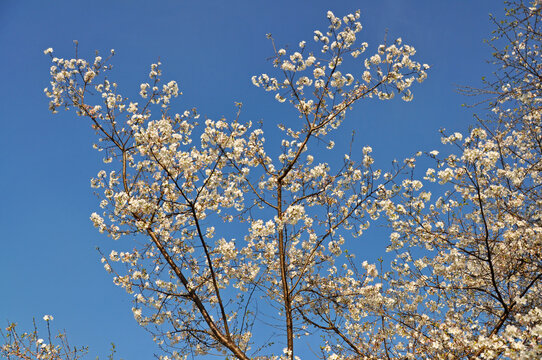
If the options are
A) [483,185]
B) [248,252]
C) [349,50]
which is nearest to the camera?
[483,185]

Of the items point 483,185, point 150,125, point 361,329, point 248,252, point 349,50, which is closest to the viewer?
point 150,125

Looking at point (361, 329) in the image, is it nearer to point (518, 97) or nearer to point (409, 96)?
point (409, 96)

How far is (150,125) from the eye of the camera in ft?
22.5

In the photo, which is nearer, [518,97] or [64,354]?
[518,97]

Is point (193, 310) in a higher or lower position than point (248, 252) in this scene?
lower

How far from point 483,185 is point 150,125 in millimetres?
6464

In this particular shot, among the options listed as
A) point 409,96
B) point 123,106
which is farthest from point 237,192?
point 409,96

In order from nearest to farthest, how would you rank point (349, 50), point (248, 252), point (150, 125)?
1. point (150, 125)
2. point (349, 50)
3. point (248, 252)

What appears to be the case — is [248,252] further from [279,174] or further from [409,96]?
[409,96]

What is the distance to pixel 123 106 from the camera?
29.6ft

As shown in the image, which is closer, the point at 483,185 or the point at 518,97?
the point at 483,185

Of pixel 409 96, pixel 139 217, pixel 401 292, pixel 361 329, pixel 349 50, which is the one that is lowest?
pixel 361 329

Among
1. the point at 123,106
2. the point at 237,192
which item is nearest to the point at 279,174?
the point at 237,192

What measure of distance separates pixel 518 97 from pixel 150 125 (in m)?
7.62
